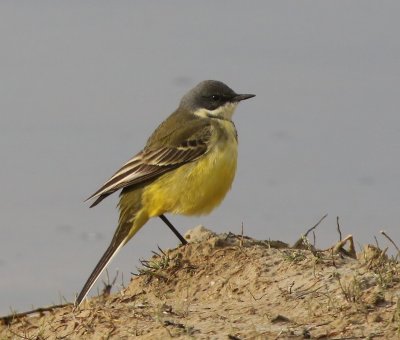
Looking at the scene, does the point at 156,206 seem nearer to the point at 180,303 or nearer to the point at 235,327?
the point at 180,303

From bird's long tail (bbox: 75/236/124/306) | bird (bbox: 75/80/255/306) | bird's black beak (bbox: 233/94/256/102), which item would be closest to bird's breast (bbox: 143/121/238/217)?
bird (bbox: 75/80/255/306)

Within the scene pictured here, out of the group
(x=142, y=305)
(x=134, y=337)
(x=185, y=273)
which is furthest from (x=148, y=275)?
(x=134, y=337)

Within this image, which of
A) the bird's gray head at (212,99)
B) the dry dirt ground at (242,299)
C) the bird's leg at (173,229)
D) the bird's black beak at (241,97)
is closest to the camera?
the dry dirt ground at (242,299)

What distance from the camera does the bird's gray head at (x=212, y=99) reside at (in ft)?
44.7

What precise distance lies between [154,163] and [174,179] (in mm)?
360

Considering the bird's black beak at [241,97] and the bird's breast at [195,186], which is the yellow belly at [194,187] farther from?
the bird's black beak at [241,97]

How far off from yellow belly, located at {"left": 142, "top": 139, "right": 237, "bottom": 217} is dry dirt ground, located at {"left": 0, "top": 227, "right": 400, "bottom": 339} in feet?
2.22

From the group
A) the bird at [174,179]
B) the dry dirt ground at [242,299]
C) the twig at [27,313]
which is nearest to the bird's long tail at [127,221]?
the bird at [174,179]

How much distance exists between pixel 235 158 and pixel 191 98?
161 centimetres

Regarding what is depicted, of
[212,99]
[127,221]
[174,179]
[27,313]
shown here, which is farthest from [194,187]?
[27,313]

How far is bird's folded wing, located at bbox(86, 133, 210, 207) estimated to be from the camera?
1226 cm

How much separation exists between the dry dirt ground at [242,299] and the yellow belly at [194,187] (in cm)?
68

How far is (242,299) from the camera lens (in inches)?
385

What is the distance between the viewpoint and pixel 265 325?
28.6ft
